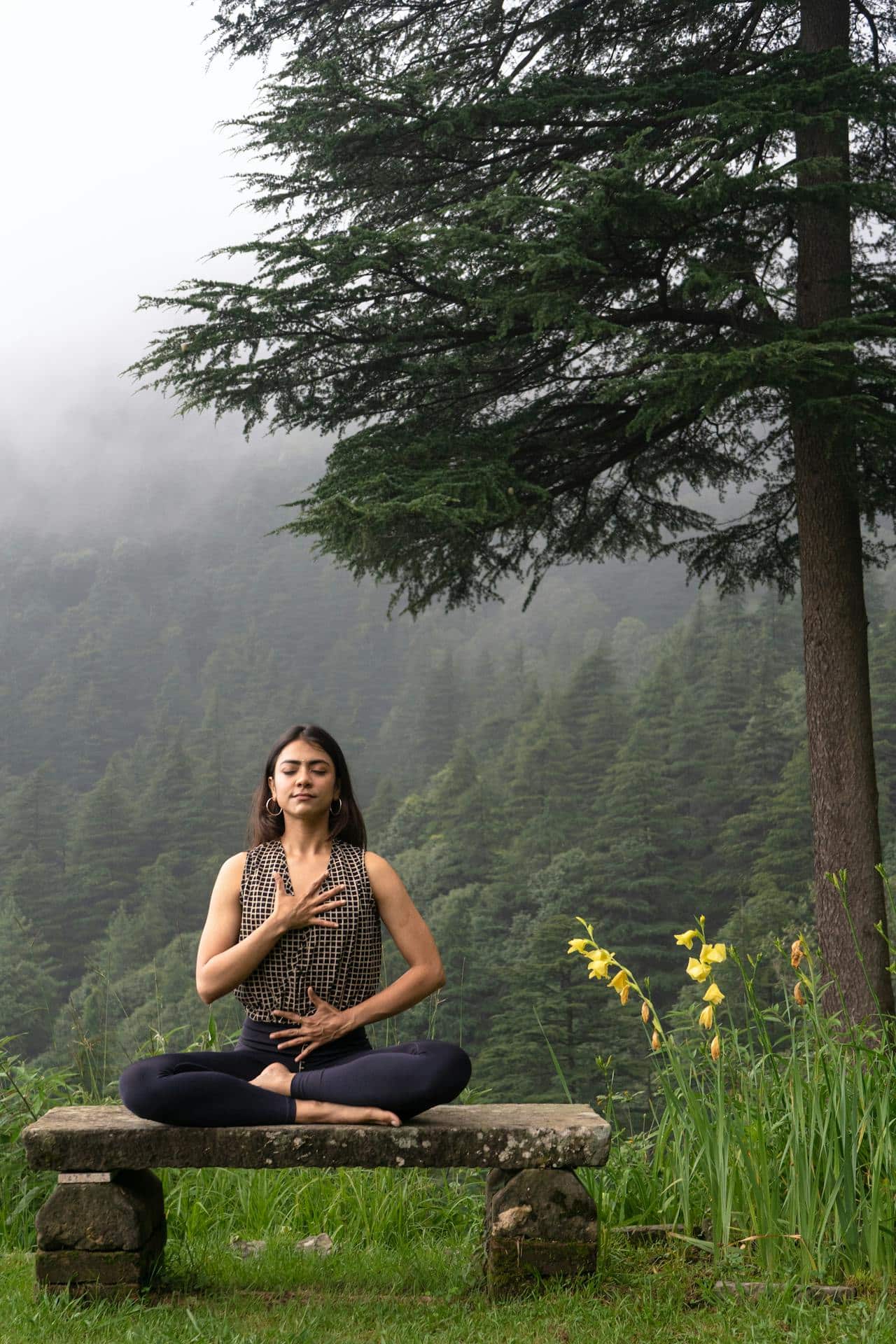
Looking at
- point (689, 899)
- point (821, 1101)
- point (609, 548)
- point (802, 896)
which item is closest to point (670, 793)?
point (689, 899)

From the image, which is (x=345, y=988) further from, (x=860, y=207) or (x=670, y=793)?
(x=670, y=793)

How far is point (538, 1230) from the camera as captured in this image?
106 inches

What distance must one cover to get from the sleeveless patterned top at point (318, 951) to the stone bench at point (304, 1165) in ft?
1.08

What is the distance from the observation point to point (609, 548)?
894cm

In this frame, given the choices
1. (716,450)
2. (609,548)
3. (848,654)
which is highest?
(716,450)

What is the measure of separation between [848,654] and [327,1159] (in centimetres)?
511

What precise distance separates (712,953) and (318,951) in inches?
37.3

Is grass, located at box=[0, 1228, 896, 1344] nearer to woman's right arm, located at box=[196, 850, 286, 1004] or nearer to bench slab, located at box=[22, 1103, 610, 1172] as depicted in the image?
bench slab, located at box=[22, 1103, 610, 1172]

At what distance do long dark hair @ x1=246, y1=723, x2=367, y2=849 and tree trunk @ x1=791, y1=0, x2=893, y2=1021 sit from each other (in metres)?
4.02

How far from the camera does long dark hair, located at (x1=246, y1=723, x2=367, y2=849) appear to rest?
10.1ft

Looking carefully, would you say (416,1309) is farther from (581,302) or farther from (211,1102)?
(581,302)

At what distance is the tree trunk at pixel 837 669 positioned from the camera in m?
6.55

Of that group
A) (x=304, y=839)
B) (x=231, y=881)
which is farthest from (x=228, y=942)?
(x=304, y=839)

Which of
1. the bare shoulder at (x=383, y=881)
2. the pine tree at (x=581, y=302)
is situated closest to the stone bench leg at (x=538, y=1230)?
the bare shoulder at (x=383, y=881)
